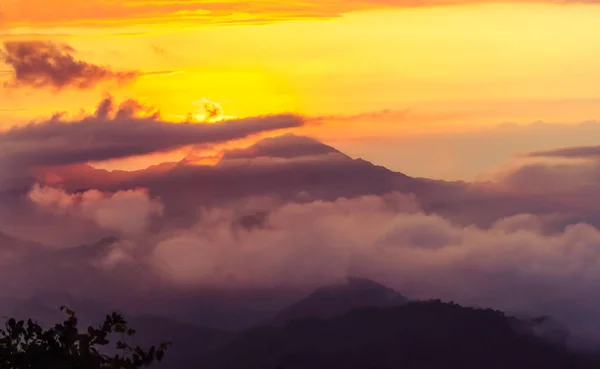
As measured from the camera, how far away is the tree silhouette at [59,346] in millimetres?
27156

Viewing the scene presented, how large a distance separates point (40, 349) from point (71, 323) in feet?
3.27

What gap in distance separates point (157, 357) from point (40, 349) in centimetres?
286

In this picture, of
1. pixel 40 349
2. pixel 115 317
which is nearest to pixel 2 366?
pixel 40 349

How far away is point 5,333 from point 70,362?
6.78 feet

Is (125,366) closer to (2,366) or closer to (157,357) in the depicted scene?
(157,357)

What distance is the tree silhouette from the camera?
27156 mm

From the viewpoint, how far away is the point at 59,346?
27.6m

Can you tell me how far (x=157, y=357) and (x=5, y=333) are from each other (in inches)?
150

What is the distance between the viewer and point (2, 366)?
27000 mm

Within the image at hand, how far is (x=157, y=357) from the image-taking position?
Answer: 92.3ft

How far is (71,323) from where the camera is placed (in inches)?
1101

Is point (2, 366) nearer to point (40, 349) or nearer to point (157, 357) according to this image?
point (40, 349)

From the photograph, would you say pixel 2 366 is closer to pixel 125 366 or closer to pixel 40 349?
pixel 40 349

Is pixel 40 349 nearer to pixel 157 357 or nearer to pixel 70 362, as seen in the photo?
pixel 70 362
